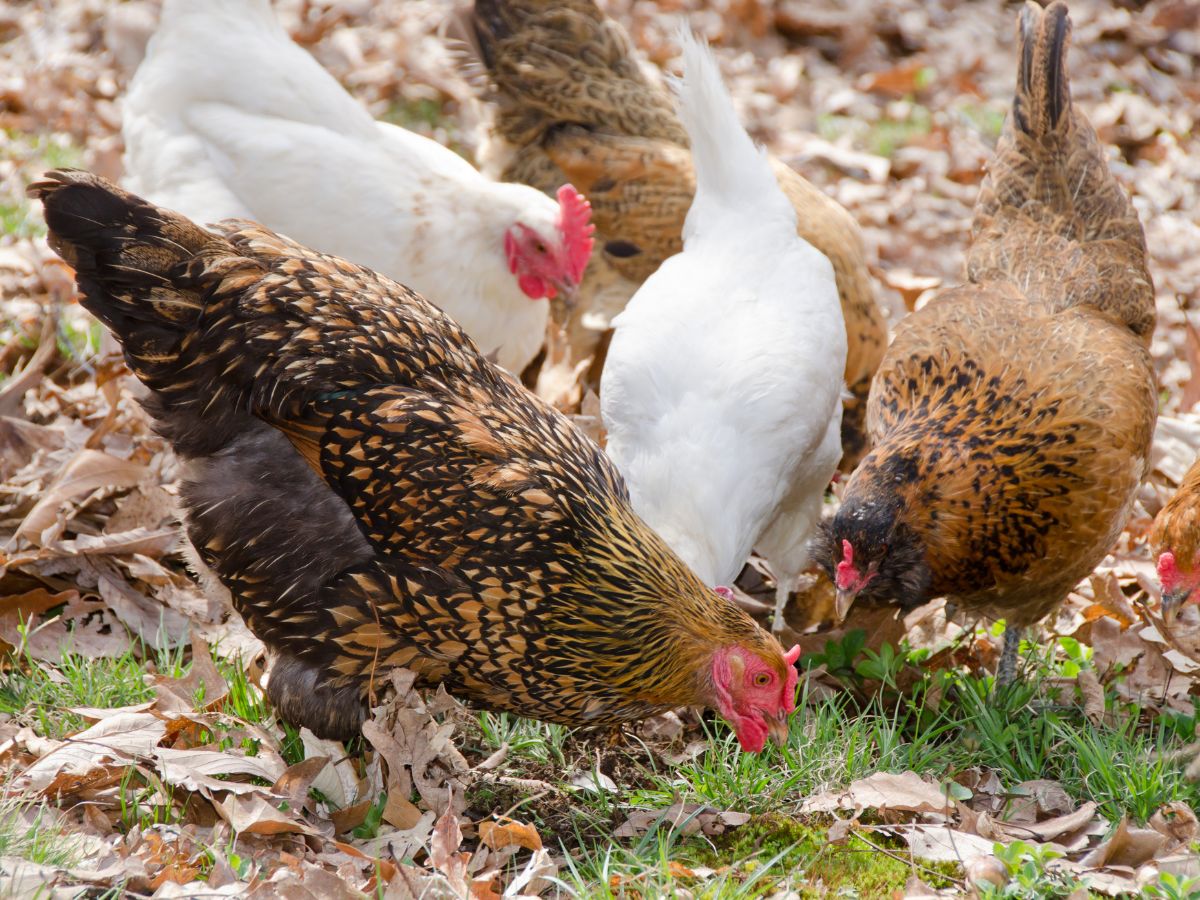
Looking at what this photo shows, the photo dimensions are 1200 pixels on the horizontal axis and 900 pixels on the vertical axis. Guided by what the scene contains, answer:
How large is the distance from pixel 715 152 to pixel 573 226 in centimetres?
64

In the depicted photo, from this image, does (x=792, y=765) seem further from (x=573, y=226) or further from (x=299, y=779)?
(x=573, y=226)

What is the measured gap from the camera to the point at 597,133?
5.99 m

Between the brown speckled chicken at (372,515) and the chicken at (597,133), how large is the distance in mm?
2405

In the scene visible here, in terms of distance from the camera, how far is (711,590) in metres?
3.46

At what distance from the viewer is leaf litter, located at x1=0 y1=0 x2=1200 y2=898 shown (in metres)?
2.98

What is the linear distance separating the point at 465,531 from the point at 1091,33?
8.40 m

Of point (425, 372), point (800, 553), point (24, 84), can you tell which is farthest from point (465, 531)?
point (24, 84)

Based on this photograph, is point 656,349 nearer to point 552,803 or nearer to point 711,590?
point 711,590

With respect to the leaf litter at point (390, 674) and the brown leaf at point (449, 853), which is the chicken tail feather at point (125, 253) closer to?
the leaf litter at point (390, 674)

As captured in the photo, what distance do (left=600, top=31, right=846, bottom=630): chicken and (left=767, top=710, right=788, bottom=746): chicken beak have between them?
24.2 inches

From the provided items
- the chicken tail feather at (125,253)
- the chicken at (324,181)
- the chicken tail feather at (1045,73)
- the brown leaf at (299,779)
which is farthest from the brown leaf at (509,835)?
Result: the chicken tail feather at (1045,73)

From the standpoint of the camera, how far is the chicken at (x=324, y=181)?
4.88 m

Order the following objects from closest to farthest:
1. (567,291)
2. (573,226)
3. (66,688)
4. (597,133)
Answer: (66,688) < (573,226) < (567,291) < (597,133)

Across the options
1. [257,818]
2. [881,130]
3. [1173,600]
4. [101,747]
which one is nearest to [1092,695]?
[1173,600]
